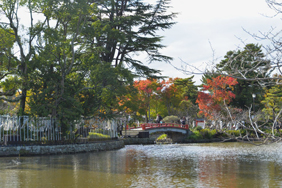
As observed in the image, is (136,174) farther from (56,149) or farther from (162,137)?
(162,137)

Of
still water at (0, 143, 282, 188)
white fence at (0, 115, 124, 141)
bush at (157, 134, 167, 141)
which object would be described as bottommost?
still water at (0, 143, 282, 188)

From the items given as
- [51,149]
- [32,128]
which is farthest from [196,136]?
[32,128]

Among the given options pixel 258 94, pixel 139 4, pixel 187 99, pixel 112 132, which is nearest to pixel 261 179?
pixel 112 132

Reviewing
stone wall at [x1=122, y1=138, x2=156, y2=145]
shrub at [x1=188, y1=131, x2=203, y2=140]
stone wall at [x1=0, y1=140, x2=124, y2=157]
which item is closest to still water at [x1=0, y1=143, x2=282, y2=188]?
stone wall at [x1=0, y1=140, x2=124, y2=157]

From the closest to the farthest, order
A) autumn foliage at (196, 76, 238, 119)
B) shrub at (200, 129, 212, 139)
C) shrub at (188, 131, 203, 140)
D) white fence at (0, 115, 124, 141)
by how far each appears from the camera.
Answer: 1. white fence at (0, 115, 124, 141)
2. shrub at (188, 131, 203, 140)
3. shrub at (200, 129, 212, 139)
4. autumn foliage at (196, 76, 238, 119)

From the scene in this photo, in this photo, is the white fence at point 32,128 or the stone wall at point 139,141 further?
the stone wall at point 139,141

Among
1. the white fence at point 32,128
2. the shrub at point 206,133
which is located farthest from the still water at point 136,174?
the shrub at point 206,133

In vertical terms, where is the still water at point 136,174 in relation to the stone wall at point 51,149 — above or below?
below

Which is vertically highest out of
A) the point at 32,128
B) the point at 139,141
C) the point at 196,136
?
the point at 32,128

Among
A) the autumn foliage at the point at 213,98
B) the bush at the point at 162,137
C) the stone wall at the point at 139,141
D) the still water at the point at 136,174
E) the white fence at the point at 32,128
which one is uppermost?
the autumn foliage at the point at 213,98

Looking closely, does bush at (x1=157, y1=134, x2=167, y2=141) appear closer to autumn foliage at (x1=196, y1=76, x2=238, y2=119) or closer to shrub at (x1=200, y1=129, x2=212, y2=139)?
shrub at (x1=200, y1=129, x2=212, y2=139)

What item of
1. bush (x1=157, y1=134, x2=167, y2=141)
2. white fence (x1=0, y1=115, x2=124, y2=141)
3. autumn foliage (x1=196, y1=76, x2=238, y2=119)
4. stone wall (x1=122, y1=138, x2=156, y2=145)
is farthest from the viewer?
autumn foliage (x1=196, y1=76, x2=238, y2=119)

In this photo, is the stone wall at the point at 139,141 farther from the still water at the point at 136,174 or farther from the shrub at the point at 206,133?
the still water at the point at 136,174

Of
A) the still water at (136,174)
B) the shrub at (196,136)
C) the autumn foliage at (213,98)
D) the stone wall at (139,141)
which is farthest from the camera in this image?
the autumn foliage at (213,98)
